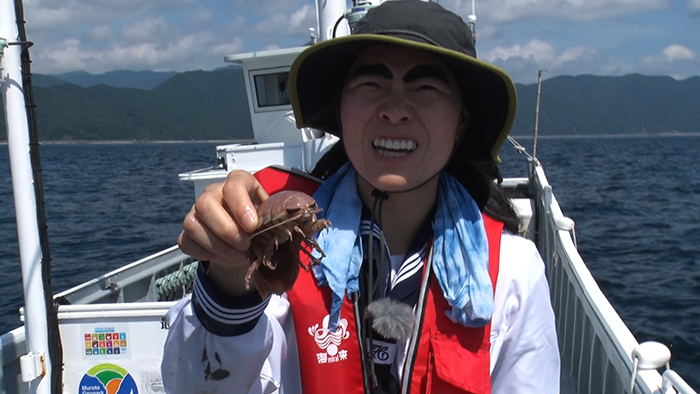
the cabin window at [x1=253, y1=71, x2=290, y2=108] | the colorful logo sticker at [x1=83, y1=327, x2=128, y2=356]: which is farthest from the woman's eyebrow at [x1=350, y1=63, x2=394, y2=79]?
the cabin window at [x1=253, y1=71, x2=290, y2=108]

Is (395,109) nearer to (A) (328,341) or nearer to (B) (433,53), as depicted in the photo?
(B) (433,53)

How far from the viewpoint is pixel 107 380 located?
4684 mm

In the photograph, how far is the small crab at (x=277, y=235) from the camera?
5.08 feet

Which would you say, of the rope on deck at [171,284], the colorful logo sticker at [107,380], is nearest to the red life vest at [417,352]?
the colorful logo sticker at [107,380]

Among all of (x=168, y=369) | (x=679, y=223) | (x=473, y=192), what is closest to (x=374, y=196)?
(x=473, y=192)

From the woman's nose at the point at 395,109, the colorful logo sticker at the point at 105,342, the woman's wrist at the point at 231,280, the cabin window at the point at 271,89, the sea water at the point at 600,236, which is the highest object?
the cabin window at the point at 271,89

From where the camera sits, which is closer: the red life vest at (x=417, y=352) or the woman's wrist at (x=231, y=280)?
the woman's wrist at (x=231, y=280)

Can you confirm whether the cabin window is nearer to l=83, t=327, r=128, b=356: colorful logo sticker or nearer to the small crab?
l=83, t=327, r=128, b=356: colorful logo sticker

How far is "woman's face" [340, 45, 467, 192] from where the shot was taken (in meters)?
1.91

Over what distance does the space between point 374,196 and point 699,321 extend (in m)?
10.6

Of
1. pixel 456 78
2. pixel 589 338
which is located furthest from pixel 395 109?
pixel 589 338

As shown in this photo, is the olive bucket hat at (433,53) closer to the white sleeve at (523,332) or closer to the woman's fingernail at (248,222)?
the white sleeve at (523,332)

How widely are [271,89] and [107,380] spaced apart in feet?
30.8

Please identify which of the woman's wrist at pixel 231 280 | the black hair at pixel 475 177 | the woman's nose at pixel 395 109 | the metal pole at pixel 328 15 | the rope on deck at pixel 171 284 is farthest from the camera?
the metal pole at pixel 328 15
